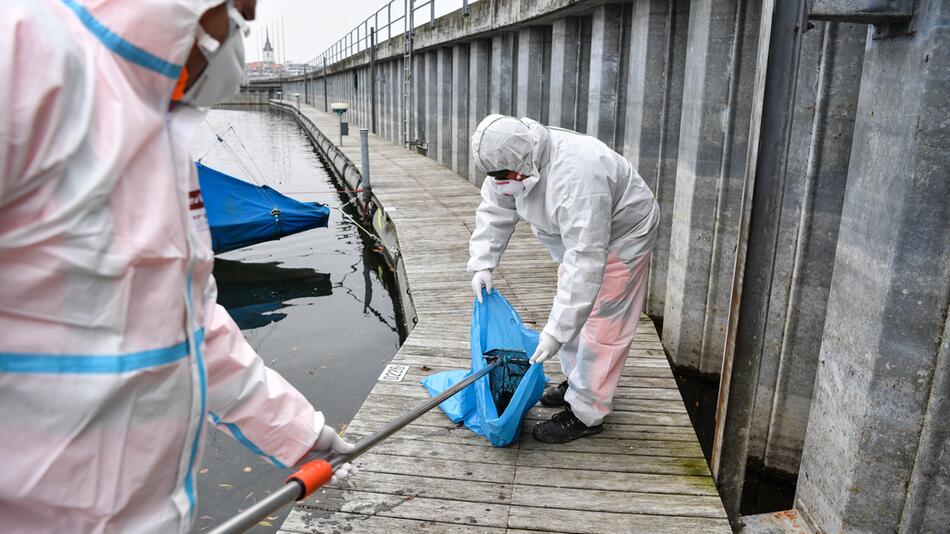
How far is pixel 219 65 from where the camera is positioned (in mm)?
1263

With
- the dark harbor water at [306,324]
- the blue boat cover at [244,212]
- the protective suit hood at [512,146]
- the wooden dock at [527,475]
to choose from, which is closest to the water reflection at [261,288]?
the dark harbor water at [306,324]

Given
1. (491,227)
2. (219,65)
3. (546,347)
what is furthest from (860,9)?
(219,65)

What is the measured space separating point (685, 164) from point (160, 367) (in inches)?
194

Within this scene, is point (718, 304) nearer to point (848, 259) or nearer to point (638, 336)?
point (638, 336)

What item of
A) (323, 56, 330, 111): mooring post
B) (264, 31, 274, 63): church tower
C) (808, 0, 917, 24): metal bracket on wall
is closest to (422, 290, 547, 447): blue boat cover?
(808, 0, 917, 24): metal bracket on wall

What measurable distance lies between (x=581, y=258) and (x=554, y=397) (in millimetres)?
1298

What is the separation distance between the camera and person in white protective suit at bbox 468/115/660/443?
3.21 meters

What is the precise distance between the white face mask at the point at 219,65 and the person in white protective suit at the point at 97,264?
0.9 inches

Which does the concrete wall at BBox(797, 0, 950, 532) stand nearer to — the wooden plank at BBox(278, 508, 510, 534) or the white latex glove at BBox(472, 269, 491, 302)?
the wooden plank at BBox(278, 508, 510, 534)

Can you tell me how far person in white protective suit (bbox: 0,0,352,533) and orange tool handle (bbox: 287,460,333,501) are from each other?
0.60 metres

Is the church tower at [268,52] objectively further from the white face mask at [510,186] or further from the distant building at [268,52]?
the white face mask at [510,186]

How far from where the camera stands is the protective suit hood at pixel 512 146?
3242 millimetres

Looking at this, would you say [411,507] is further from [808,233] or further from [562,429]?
[808,233]

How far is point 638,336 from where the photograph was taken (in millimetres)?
5398
